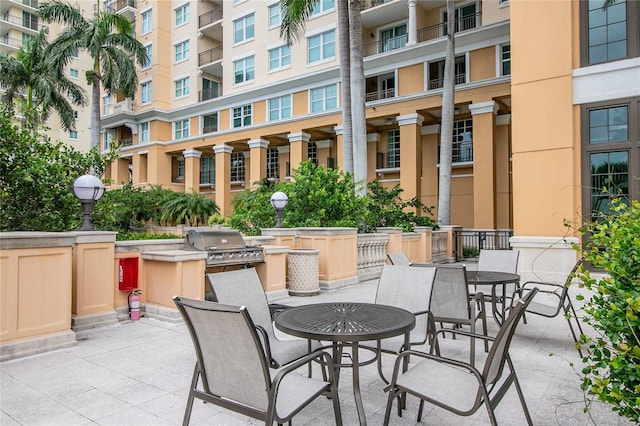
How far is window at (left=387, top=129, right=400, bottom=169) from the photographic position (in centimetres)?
2436

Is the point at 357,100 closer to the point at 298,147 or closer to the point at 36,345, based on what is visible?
the point at 36,345

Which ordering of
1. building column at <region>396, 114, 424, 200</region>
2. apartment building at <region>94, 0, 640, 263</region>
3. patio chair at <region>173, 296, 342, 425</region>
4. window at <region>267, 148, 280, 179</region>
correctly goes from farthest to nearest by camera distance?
window at <region>267, 148, 280, 179</region>
building column at <region>396, 114, 424, 200</region>
apartment building at <region>94, 0, 640, 263</region>
patio chair at <region>173, 296, 342, 425</region>

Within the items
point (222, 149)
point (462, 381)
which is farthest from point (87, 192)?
point (222, 149)

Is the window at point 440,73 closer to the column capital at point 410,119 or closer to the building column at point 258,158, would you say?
the column capital at point 410,119

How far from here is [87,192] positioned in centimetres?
604

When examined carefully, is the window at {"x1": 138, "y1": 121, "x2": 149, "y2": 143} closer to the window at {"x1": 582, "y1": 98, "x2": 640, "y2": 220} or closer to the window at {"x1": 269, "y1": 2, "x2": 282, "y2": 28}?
the window at {"x1": 269, "y1": 2, "x2": 282, "y2": 28}

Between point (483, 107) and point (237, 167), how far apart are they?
66.5 feet

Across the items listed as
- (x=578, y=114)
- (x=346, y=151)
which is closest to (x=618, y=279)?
(x=578, y=114)

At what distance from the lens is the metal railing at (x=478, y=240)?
1759 cm

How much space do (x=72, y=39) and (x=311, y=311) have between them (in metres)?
25.2

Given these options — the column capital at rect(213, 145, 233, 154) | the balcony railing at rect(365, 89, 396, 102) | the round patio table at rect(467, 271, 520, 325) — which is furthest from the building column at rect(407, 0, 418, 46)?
the round patio table at rect(467, 271, 520, 325)

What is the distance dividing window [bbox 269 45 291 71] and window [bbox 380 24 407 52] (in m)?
5.98

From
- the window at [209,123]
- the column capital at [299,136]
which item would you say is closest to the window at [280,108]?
the column capital at [299,136]

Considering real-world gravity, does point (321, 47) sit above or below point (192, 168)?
above
